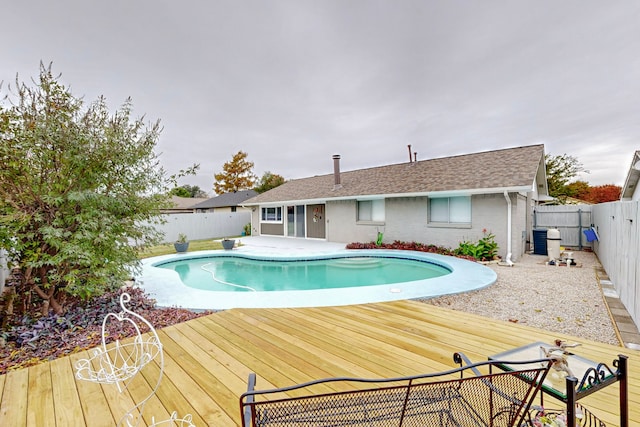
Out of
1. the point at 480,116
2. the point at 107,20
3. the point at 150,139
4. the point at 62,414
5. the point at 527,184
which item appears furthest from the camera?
the point at 480,116

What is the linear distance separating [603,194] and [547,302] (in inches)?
1322

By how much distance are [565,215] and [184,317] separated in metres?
15.3

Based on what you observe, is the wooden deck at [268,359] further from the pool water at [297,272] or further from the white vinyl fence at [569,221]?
the white vinyl fence at [569,221]

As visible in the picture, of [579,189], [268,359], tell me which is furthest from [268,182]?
[268,359]

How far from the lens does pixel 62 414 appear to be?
2.16 meters

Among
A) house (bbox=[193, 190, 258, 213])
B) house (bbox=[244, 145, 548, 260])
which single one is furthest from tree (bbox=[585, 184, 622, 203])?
house (bbox=[193, 190, 258, 213])

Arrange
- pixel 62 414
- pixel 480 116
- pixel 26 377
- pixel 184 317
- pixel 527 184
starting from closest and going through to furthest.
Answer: pixel 62 414, pixel 26 377, pixel 184 317, pixel 527 184, pixel 480 116

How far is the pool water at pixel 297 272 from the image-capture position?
27.0 feet

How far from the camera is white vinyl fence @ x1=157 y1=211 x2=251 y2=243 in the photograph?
17812 millimetres

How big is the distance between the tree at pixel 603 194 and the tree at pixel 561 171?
5.37 meters

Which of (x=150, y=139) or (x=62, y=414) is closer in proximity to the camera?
(x=62, y=414)

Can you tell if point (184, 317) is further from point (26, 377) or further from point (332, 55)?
point (332, 55)

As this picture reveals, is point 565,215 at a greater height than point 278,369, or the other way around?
point 565,215

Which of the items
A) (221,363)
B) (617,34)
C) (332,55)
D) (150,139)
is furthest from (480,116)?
(221,363)
